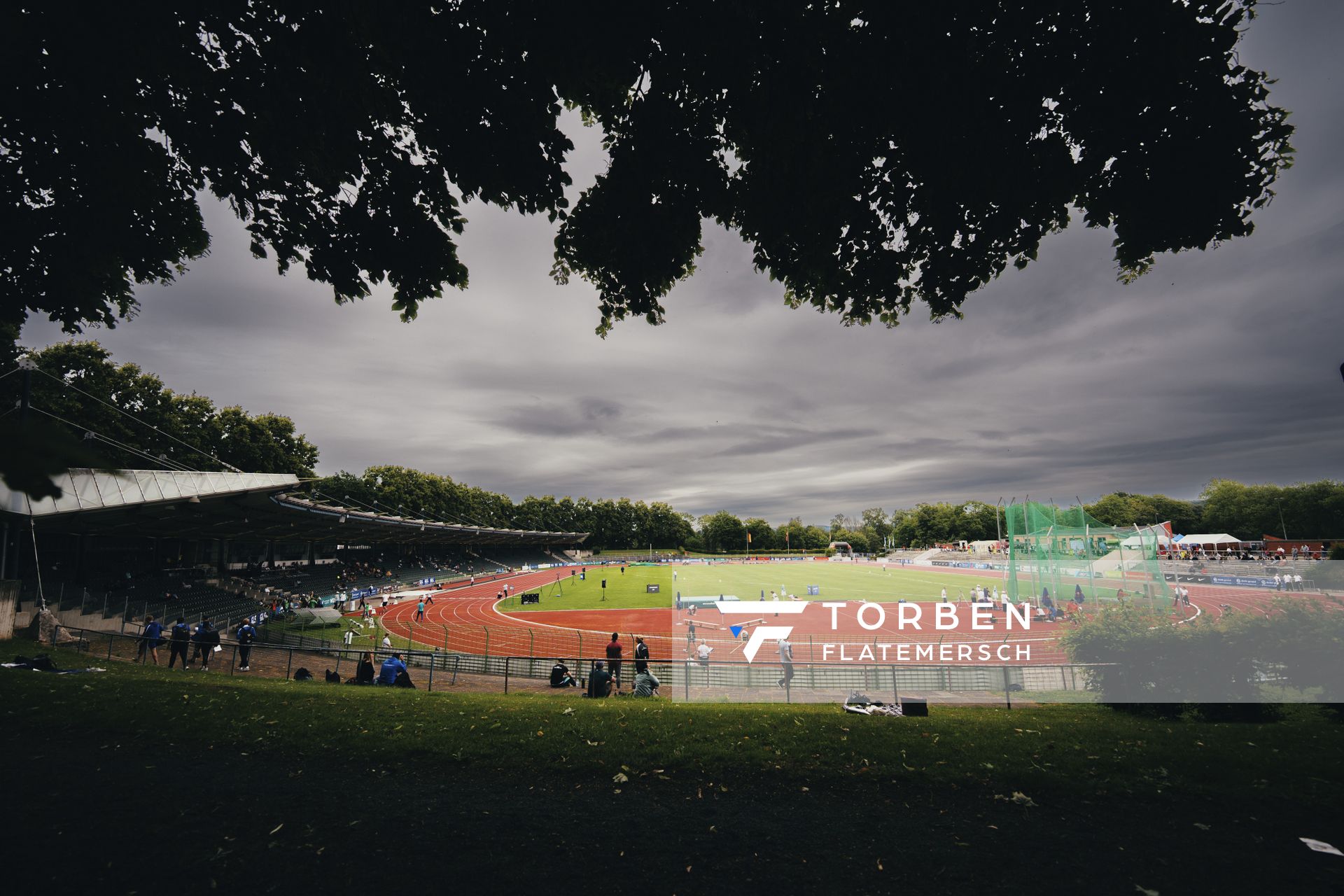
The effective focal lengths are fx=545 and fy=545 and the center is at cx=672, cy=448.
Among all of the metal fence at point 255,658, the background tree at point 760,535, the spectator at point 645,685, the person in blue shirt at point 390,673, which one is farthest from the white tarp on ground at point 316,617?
the background tree at point 760,535

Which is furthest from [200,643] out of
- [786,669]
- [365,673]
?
[786,669]

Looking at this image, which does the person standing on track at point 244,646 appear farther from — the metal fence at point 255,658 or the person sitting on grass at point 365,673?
the person sitting on grass at point 365,673

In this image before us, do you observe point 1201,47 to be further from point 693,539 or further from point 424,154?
point 693,539

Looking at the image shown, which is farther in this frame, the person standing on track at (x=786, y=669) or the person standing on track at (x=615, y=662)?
the person standing on track at (x=615, y=662)

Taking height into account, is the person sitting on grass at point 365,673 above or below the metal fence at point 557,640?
above

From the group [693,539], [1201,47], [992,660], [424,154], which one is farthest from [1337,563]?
[693,539]

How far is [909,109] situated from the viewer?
200 inches

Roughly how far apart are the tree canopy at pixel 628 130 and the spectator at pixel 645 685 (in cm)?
1060

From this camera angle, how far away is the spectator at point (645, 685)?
44.1ft

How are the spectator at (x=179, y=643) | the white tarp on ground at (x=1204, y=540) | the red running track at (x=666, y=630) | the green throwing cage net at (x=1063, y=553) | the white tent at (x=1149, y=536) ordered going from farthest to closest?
the white tarp on ground at (x=1204, y=540) → the white tent at (x=1149, y=536) → the green throwing cage net at (x=1063, y=553) → the red running track at (x=666, y=630) → the spectator at (x=179, y=643)

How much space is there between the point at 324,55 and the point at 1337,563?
62812 millimetres

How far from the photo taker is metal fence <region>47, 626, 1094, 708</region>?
1364cm

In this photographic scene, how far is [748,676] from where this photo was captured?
51.3 feet

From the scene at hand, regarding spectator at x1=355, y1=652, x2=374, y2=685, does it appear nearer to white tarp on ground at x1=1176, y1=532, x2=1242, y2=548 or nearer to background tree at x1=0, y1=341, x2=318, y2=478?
background tree at x1=0, y1=341, x2=318, y2=478
